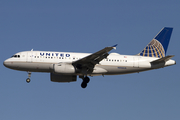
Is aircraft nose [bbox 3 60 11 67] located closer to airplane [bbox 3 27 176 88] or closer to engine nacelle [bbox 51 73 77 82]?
airplane [bbox 3 27 176 88]

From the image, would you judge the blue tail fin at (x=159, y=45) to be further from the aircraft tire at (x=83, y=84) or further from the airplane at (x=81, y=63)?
the aircraft tire at (x=83, y=84)

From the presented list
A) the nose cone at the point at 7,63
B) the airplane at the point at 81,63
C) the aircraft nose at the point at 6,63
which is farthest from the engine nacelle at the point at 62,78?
the aircraft nose at the point at 6,63

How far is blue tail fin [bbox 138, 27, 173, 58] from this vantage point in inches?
1622

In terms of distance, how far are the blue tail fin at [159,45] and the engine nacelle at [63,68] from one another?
9.68 metres

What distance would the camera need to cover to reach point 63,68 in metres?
36.2

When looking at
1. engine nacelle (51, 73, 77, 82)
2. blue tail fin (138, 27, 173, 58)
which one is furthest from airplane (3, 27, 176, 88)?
blue tail fin (138, 27, 173, 58)

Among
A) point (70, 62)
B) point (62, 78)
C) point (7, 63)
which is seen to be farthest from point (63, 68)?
point (7, 63)

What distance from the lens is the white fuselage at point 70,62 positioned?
3744 cm

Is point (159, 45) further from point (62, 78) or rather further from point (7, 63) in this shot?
point (7, 63)

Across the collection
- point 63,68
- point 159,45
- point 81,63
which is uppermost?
point 159,45

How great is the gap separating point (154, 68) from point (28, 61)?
14.7 metres

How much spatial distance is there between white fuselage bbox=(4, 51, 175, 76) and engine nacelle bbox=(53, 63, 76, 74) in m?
0.72

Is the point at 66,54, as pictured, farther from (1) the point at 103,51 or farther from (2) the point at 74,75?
(1) the point at 103,51

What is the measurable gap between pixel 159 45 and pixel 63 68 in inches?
534
